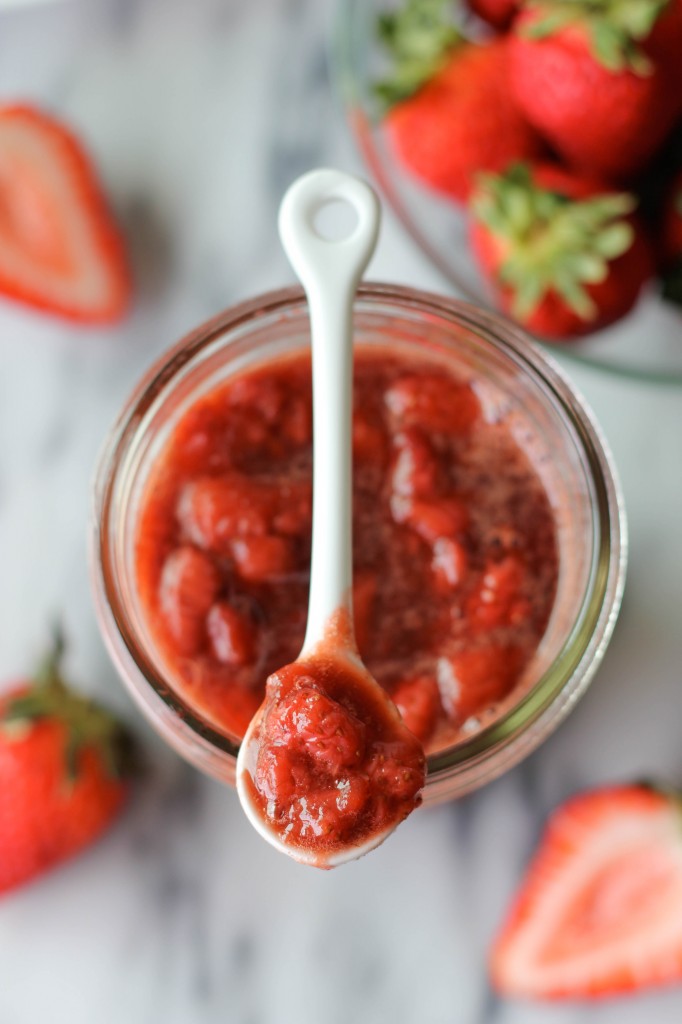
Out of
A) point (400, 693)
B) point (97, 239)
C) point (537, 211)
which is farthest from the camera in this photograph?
point (97, 239)

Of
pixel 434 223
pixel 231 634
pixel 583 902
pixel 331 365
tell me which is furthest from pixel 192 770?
pixel 434 223

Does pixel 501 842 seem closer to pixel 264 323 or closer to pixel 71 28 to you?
pixel 264 323

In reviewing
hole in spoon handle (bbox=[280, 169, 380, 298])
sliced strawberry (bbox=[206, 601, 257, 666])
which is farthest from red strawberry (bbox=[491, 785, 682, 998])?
hole in spoon handle (bbox=[280, 169, 380, 298])

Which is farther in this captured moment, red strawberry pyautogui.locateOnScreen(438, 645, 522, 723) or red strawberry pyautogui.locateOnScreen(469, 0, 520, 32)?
red strawberry pyautogui.locateOnScreen(469, 0, 520, 32)

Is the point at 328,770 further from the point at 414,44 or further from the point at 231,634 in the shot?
the point at 414,44

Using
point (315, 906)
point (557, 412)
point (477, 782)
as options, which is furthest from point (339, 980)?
point (557, 412)

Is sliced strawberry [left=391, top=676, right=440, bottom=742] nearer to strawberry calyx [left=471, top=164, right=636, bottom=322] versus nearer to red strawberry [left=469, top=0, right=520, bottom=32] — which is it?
strawberry calyx [left=471, top=164, right=636, bottom=322]
